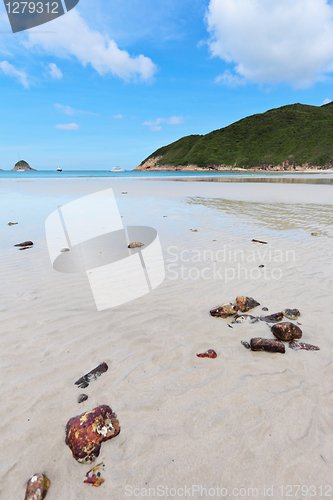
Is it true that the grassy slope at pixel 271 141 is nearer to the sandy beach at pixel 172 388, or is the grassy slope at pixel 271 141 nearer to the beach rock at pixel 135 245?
the beach rock at pixel 135 245

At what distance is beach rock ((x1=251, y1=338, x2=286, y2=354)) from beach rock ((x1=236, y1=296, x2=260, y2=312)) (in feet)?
2.79

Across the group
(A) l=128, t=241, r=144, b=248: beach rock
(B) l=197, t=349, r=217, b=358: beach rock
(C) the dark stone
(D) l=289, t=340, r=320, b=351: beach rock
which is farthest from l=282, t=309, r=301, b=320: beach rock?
(A) l=128, t=241, r=144, b=248: beach rock

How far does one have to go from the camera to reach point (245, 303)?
12.5 ft

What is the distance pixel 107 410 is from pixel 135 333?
1.22 meters

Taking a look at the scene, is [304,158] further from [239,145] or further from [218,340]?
[218,340]

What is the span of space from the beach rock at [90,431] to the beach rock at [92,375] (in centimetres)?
39

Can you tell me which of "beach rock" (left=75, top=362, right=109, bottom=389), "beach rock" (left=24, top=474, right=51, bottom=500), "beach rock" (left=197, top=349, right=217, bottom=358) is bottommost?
"beach rock" (left=197, top=349, right=217, bottom=358)

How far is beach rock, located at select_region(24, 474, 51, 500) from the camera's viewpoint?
1583mm

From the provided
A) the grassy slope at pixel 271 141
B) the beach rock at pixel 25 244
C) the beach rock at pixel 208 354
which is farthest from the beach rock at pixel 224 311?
the grassy slope at pixel 271 141

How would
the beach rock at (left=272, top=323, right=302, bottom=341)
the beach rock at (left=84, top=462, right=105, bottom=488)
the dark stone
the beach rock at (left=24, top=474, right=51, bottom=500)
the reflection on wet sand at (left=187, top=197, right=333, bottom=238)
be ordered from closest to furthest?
the beach rock at (left=24, top=474, right=51, bottom=500)
the beach rock at (left=84, top=462, right=105, bottom=488)
the dark stone
the beach rock at (left=272, top=323, right=302, bottom=341)
the reflection on wet sand at (left=187, top=197, right=333, bottom=238)

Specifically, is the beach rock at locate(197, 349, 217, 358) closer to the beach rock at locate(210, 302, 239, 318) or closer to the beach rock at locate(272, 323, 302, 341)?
the beach rock at locate(210, 302, 239, 318)

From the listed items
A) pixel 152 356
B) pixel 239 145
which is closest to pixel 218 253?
pixel 152 356

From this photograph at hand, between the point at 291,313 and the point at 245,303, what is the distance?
67 centimetres

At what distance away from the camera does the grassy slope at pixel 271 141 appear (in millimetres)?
115812
